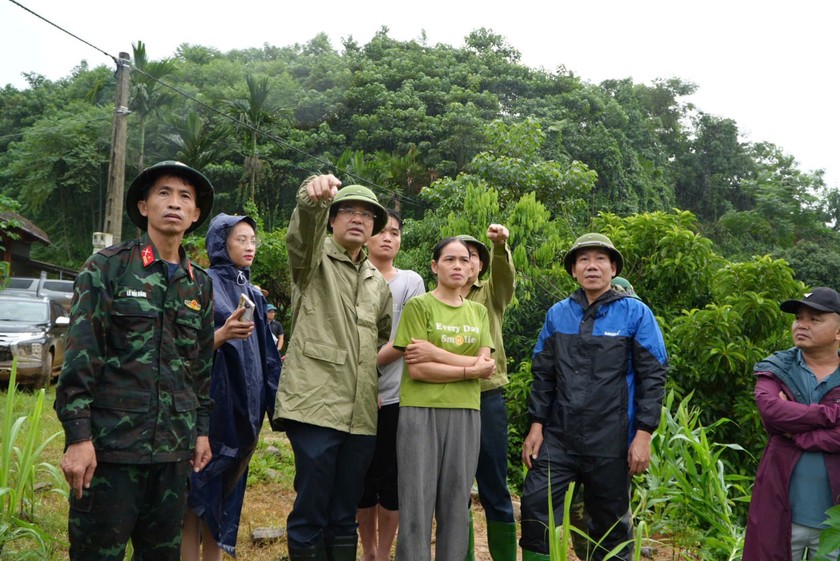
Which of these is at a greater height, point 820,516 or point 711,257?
point 711,257

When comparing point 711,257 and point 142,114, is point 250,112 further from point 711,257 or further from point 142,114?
point 711,257

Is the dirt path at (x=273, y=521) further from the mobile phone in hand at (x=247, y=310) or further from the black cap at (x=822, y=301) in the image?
the mobile phone in hand at (x=247, y=310)

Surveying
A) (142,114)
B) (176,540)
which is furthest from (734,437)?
(142,114)

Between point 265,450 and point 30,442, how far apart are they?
357 cm

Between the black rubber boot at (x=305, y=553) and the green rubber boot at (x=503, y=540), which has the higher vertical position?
the black rubber boot at (x=305, y=553)

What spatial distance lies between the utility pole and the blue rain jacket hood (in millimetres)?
8144

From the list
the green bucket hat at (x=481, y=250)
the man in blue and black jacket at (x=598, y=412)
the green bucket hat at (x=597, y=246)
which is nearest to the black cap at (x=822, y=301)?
the man in blue and black jacket at (x=598, y=412)

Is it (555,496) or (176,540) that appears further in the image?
(555,496)

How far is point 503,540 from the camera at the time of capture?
3773mm

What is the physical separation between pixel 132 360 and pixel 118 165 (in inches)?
395

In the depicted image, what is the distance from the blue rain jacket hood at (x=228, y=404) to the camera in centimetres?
337

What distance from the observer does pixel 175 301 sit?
2666 millimetres

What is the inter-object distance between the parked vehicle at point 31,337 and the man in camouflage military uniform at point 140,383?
26.2 ft

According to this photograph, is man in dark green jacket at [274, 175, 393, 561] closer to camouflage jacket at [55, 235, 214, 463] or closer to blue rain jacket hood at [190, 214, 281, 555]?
blue rain jacket hood at [190, 214, 281, 555]
